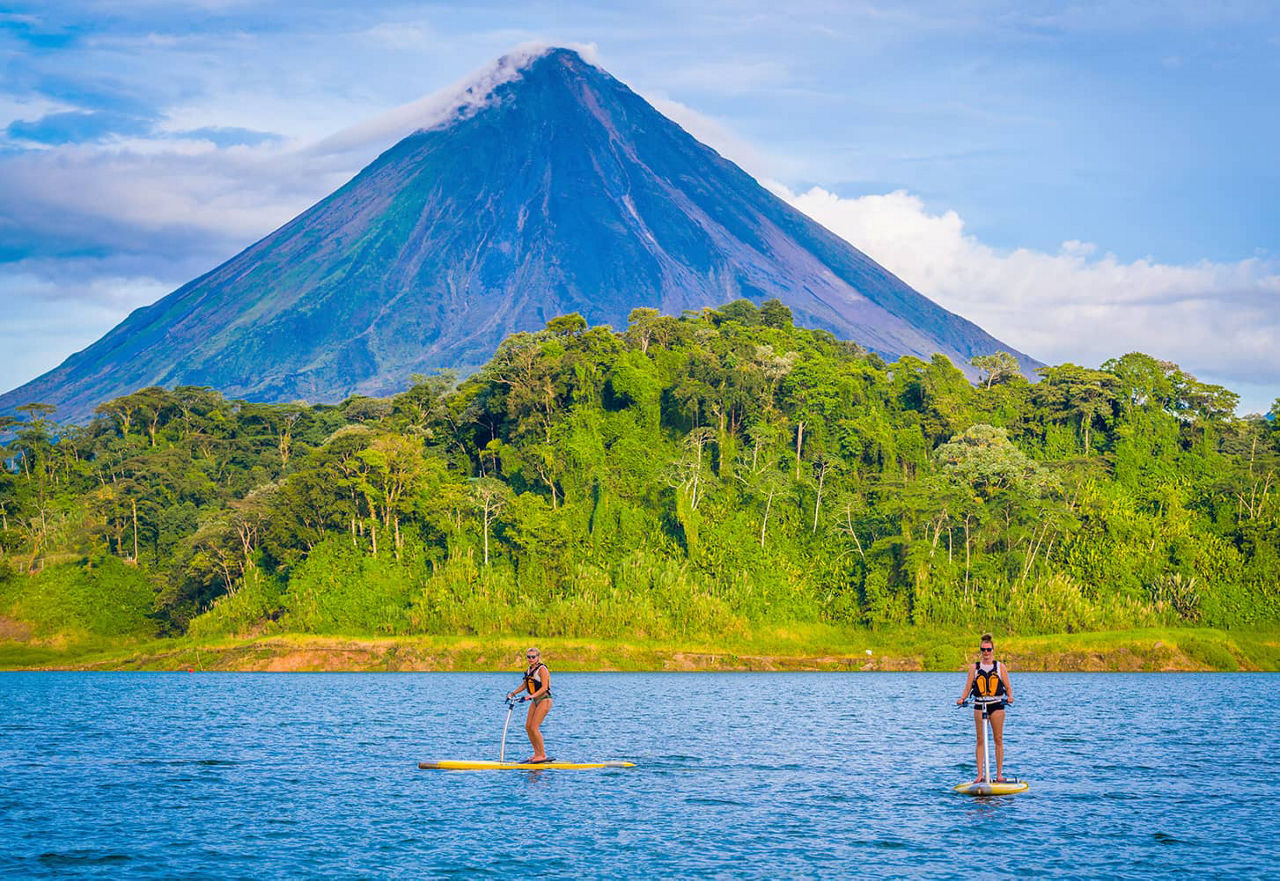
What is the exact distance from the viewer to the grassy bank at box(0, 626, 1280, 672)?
286 feet

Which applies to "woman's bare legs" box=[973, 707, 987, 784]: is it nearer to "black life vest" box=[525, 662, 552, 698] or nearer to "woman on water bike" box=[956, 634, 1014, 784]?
"woman on water bike" box=[956, 634, 1014, 784]

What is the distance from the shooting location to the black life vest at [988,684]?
90.5 feet

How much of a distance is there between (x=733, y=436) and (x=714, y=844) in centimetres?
8665

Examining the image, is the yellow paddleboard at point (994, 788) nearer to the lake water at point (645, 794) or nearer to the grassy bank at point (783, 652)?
the lake water at point (645, 794)

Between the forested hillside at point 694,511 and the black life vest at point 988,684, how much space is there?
64558 millimetres

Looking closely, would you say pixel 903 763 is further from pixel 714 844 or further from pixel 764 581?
pixel 764 581

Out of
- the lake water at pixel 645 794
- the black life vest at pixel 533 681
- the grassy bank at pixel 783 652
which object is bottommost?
the grassy bank at pixel 783 652

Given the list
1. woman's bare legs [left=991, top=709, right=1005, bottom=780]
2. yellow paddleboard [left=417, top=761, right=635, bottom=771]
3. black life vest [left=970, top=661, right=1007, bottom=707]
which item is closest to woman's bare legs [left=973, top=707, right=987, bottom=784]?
woman's bare legs [left=991, top=709, right=1005, bottom=780]

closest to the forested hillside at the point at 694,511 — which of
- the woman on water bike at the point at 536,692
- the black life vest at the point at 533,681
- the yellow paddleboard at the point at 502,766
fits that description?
the yellow paddleboard at the point at 502,766

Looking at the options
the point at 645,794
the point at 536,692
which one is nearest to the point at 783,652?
the point at 536,692

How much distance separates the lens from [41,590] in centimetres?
10650

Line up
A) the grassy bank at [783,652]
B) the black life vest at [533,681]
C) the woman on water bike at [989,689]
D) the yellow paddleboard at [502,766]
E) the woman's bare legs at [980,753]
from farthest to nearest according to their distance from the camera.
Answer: the grassy bank at [783,652] < the yellow paddleboard at [502,766] < the black life vest at [533,681] < the woman's bare legs at [980,753] < the woman on water bike at [989,689]

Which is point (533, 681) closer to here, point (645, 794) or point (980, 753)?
point (645, 794)

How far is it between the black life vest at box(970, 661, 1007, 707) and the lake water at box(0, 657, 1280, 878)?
222 cm
